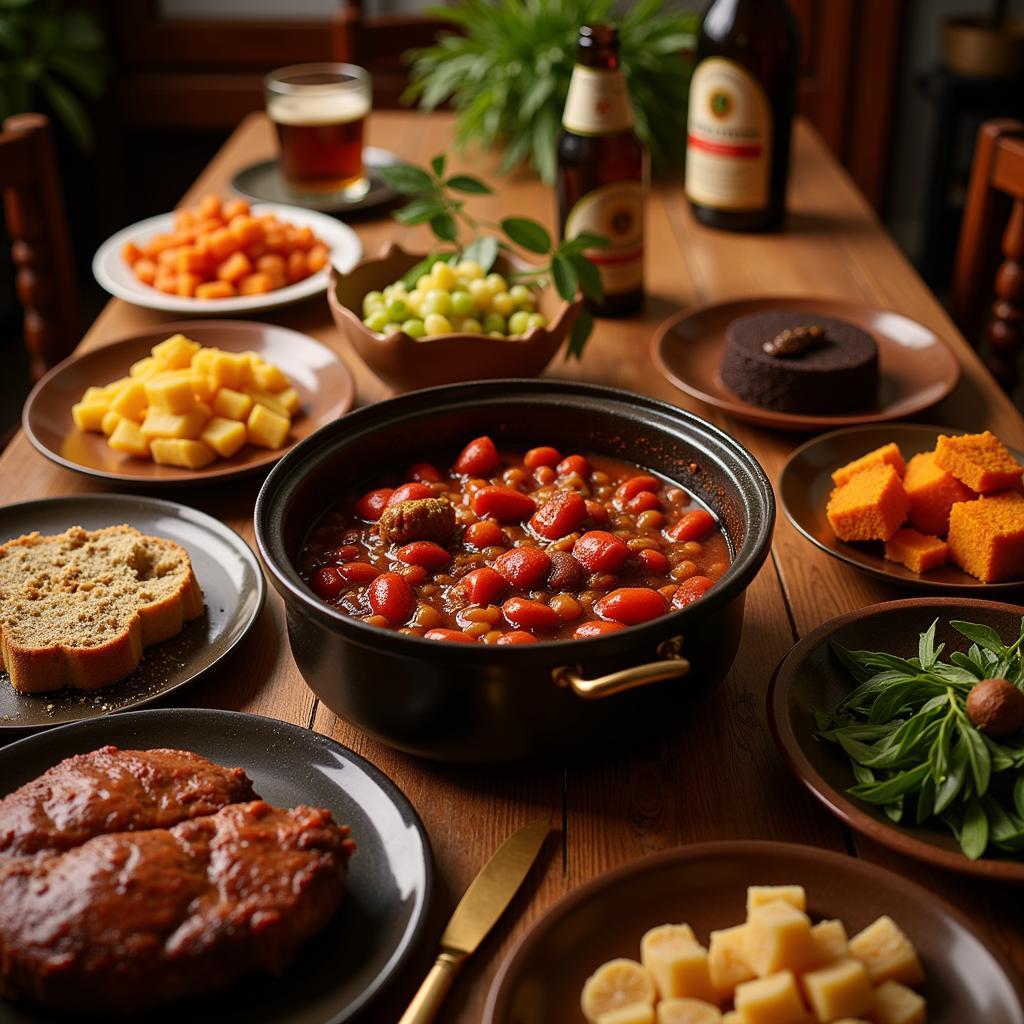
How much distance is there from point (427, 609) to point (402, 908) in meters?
0.38

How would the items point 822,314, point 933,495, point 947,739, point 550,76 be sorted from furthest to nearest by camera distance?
point 550,76
point 822,314
point 933,495
point 947,739

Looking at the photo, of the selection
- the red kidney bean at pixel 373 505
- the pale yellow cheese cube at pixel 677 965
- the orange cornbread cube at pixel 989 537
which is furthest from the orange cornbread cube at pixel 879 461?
the pale yellow cheese cube at pixel 677 965

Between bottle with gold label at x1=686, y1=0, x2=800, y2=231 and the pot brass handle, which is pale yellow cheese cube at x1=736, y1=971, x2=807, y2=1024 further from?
bottle with gold label at x1=686, y1=0, x2=800, y2=231

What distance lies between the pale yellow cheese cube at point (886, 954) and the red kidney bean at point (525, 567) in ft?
1.88

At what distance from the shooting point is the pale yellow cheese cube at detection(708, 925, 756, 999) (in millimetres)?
995

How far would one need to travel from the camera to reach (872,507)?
Answer: 165 cm

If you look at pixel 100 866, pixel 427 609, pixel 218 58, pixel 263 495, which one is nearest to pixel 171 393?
pixel 263 495

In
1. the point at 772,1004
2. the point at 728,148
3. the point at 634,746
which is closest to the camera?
the point at 772,1004

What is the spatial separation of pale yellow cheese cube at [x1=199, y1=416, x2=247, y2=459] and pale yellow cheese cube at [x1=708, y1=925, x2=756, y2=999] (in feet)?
3.90

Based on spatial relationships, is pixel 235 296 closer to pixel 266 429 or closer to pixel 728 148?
pixel 266 429

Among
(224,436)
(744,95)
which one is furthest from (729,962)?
(744,95)

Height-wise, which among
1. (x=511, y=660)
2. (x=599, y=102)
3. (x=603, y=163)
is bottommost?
(x=511, y=660)

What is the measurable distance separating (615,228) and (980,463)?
3.21 feet

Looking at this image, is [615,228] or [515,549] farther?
[615,228]
